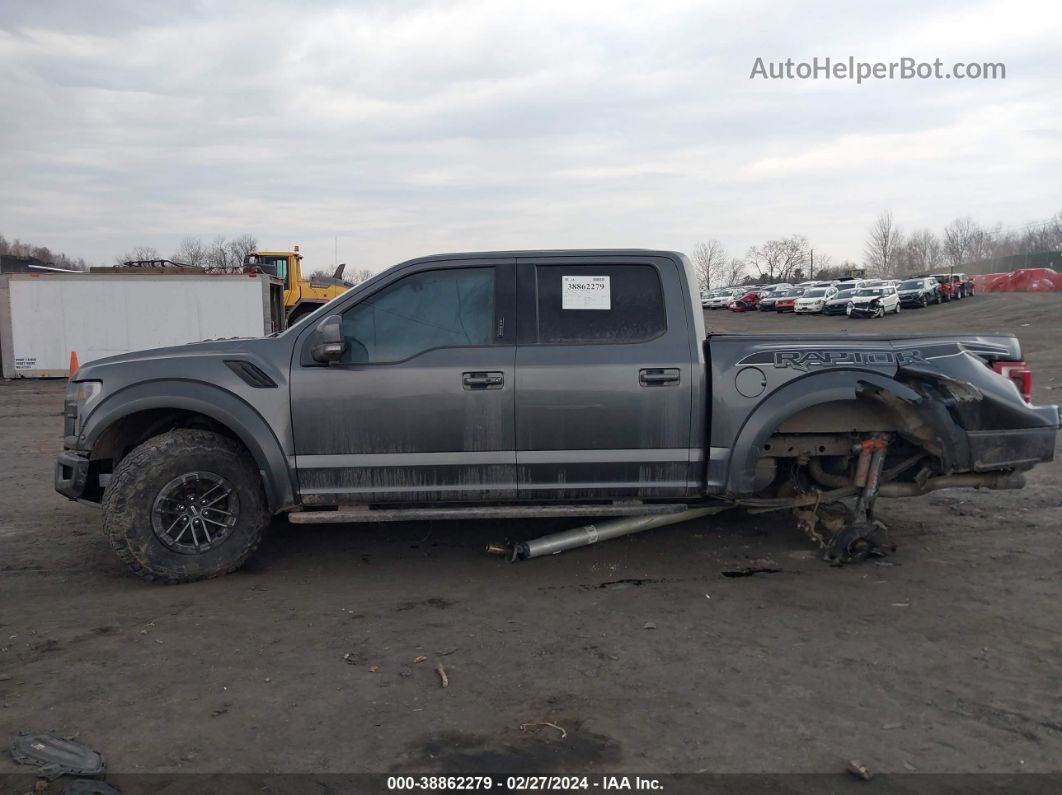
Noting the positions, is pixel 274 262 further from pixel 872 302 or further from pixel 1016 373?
pixel 872 302

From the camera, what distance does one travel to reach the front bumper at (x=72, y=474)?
520 cm

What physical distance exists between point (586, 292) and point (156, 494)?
2889 mm

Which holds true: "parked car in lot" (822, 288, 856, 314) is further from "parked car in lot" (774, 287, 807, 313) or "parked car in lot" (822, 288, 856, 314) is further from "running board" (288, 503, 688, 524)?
"running board" (288, 503, 688, 524)

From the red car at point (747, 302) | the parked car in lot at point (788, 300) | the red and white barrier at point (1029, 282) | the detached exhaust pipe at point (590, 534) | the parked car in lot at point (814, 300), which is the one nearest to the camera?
the detached exhaust pipe at point (590, 534)

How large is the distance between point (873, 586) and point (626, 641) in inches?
70.6

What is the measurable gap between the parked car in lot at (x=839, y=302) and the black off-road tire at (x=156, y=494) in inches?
1573

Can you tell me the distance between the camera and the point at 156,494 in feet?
16.4

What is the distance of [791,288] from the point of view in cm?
5181

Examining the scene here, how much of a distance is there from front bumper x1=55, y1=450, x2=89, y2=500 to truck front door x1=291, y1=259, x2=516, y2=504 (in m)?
1.35

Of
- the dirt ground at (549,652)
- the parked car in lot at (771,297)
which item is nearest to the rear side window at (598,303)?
the dirt ground at (549,652)

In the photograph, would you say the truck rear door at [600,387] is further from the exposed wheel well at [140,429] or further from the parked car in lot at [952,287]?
→ the parked car in lot at [952,287]

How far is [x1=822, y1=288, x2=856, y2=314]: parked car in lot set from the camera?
1634 inches

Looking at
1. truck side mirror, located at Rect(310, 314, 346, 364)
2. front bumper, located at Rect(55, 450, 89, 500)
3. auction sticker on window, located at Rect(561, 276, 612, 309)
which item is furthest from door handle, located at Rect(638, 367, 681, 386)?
front bumper, located at Rect(55, 450, 89, 500)

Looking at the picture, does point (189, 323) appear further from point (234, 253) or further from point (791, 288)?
point (234, 253)
